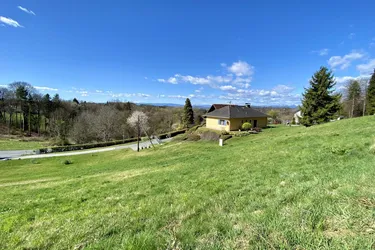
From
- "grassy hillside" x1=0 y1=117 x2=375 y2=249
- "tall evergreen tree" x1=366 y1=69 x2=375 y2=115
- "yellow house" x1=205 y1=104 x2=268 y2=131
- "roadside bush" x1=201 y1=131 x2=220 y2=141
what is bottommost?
"roadside bush" x1=201 y1=131 x2=220 y2=141

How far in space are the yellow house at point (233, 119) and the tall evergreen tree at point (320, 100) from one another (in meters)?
10.3

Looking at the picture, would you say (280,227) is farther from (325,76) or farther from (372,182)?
(325,76)

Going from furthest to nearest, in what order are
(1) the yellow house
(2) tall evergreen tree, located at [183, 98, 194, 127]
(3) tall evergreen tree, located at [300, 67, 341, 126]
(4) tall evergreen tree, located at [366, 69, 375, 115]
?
(2) tall evergreen tree, located at [183, 98, 194, 127] < (4) tall evergreen tree, located at [366, 69, 375, 115] < (1) the yellow house < (3) tall evergreen tree, located at [300, 67, 341, 126]

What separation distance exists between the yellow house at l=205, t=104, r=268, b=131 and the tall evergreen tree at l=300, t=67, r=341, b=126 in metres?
10.3

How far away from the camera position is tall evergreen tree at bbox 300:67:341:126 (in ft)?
89.0

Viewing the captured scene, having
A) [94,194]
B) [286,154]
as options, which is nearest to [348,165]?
[286,154]

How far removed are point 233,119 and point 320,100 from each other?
515 inches

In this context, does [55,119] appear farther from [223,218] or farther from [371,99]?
[371,99]

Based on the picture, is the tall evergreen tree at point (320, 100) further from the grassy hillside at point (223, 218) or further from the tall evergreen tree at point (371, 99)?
the grassy hillside at point (223, 218)

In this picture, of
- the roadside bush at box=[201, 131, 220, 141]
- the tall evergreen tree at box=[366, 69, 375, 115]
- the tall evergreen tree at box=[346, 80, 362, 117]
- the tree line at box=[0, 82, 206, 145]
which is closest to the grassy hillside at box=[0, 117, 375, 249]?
the roadside bush at box=[201, 131, 220, 141]

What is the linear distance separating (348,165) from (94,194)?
8.86 meters

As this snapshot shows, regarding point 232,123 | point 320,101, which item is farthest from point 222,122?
point 320,101

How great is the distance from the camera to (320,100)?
27734 mm

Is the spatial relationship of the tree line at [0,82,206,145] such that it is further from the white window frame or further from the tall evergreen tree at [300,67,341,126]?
the tall evergreen tree at [300,67,341,126]
